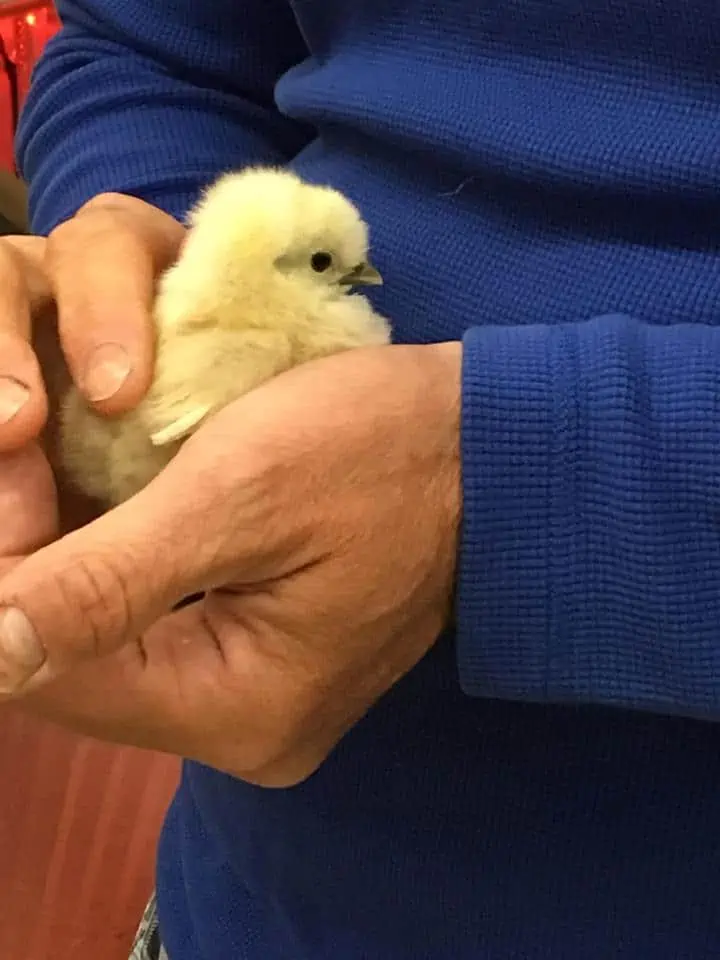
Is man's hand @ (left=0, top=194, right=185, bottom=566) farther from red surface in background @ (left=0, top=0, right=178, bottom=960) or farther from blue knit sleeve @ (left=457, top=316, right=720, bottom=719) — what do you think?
red surface in background @ (left=0, top=0, right=178, bottom=960)

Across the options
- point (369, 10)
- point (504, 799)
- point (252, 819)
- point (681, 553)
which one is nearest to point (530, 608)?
point (681, 553)

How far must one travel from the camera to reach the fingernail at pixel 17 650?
42 cm

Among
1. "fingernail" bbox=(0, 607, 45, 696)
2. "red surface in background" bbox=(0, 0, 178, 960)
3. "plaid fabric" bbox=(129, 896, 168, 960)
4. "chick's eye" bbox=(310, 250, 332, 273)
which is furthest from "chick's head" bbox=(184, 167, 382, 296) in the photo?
"red surface in background" bbox=(0, 0, 178, 960)

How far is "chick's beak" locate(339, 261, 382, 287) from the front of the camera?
0.61 metres

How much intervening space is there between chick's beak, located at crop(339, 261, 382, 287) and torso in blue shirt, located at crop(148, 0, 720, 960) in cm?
5

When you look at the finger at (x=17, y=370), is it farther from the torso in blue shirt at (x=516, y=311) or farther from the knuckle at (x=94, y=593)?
the torso in blue shirt at (x=516, y=311)

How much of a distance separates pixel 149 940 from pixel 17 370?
692 mm

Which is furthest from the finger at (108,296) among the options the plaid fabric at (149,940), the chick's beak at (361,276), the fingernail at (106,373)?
the plaid fabric at (149,940)

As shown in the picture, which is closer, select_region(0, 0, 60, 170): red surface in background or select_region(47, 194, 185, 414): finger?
select_region(47, 194, 185, 414): finger

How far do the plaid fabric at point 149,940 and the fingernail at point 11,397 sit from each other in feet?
2.08

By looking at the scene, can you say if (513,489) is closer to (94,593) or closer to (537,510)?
(537,510)

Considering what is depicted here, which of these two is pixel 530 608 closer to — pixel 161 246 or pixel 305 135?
pixel 161 246

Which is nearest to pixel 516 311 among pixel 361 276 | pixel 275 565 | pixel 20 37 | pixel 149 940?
pixel 361 276

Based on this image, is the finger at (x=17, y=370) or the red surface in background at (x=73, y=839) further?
the red surface in background at (x=73, y=839)
